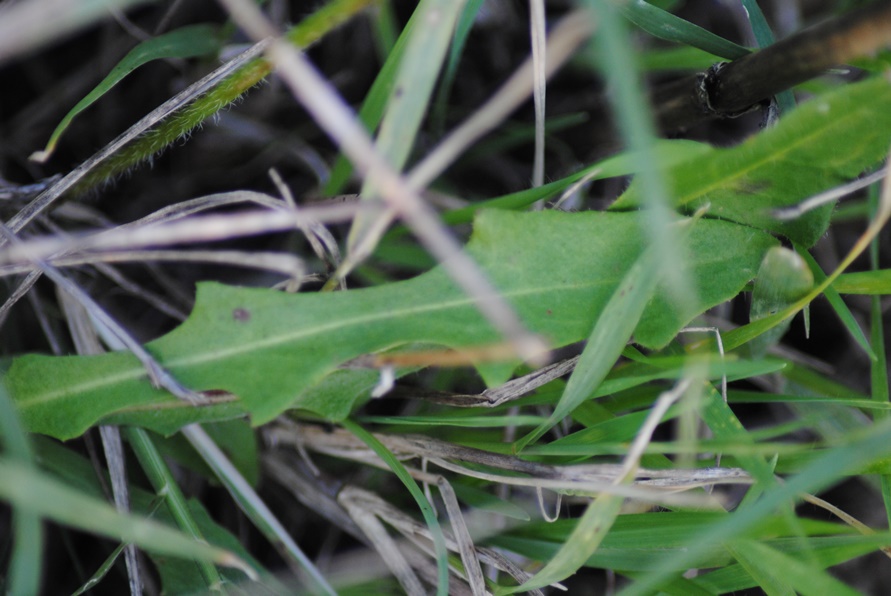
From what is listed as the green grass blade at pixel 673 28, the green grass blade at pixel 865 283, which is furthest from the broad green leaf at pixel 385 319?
the green grass blade at pixel 673 28

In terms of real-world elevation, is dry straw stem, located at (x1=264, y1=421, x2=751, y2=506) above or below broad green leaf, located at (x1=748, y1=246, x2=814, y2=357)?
below

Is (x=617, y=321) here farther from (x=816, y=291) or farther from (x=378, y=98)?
(x=378, y=98)

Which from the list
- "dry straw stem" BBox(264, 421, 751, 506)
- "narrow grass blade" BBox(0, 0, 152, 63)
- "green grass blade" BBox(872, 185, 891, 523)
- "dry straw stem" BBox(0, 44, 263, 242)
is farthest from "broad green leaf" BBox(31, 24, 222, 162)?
"green grass blade" BBox(872, 185, 891, 523)

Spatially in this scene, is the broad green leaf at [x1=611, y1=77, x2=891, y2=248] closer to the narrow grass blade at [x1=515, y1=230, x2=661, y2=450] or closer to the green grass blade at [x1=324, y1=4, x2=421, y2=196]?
the narrow grass blade at [x1=515, y1=230, x2=661, y2=450]

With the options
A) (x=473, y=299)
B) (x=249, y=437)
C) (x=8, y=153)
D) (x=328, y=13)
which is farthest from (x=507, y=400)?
(x=8, y=153)

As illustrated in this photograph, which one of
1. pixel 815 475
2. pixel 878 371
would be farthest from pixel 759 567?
pixel 878 371

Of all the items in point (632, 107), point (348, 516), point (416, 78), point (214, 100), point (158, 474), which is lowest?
point (348, 516)
